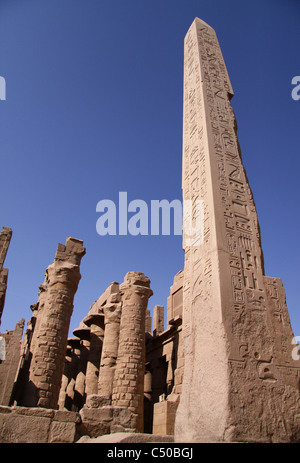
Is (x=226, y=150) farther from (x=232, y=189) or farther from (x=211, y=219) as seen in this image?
(x=211, y=219)

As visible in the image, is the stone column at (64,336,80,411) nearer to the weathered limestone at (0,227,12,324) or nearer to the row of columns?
the row of columns

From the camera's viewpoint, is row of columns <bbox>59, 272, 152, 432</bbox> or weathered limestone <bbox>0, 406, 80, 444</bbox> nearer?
weathered limestone <bbox>0, 406, 80, 444</bbox>

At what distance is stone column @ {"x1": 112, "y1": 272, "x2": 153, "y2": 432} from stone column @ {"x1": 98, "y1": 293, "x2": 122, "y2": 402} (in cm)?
82

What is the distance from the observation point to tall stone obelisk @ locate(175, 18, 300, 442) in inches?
161

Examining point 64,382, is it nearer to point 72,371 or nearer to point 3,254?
point 72,371

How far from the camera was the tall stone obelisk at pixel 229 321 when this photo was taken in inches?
161

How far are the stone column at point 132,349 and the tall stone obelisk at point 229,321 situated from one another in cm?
501

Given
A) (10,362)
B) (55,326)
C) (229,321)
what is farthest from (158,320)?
(229,321)

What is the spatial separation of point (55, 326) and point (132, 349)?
2393 mm

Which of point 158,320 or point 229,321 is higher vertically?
point 158,320

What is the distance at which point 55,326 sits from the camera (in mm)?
10094

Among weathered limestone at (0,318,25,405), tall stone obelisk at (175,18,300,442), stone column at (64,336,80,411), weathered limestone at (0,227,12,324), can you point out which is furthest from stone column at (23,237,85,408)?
weathered limestone at (0,318,25,405)

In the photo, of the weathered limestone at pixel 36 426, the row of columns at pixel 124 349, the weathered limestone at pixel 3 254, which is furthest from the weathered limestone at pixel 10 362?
the weathered limestone at pixel 36 426

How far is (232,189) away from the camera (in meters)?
6.25
